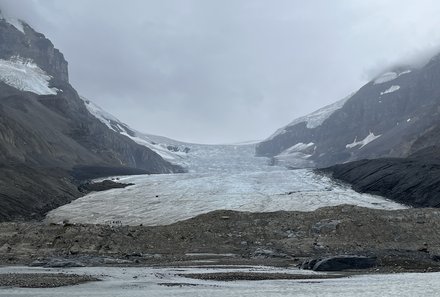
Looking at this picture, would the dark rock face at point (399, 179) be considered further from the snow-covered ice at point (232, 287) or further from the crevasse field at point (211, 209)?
the snow-covered ice at point (232, 287)

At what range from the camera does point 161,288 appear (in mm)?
23469

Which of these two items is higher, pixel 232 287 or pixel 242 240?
pixel 242 240

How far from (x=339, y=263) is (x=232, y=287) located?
11.7 meters

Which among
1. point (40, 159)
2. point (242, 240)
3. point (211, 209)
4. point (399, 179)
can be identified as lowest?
point (242, 240)

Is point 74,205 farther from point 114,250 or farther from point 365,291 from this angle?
point 365,291

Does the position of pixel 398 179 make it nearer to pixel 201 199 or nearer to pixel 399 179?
pixel 399 179

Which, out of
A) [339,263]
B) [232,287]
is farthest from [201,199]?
[232,287]

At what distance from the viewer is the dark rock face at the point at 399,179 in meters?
71.9

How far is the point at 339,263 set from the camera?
33.5 meters

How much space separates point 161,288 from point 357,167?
79.5 metres

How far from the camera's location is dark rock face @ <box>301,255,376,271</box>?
32969 mm

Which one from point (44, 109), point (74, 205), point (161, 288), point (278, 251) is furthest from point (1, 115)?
point (161, 288)

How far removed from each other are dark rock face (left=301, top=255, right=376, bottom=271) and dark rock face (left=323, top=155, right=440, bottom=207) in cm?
3706

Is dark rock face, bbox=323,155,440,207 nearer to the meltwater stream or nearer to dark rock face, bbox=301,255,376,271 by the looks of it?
the meltwater stream
